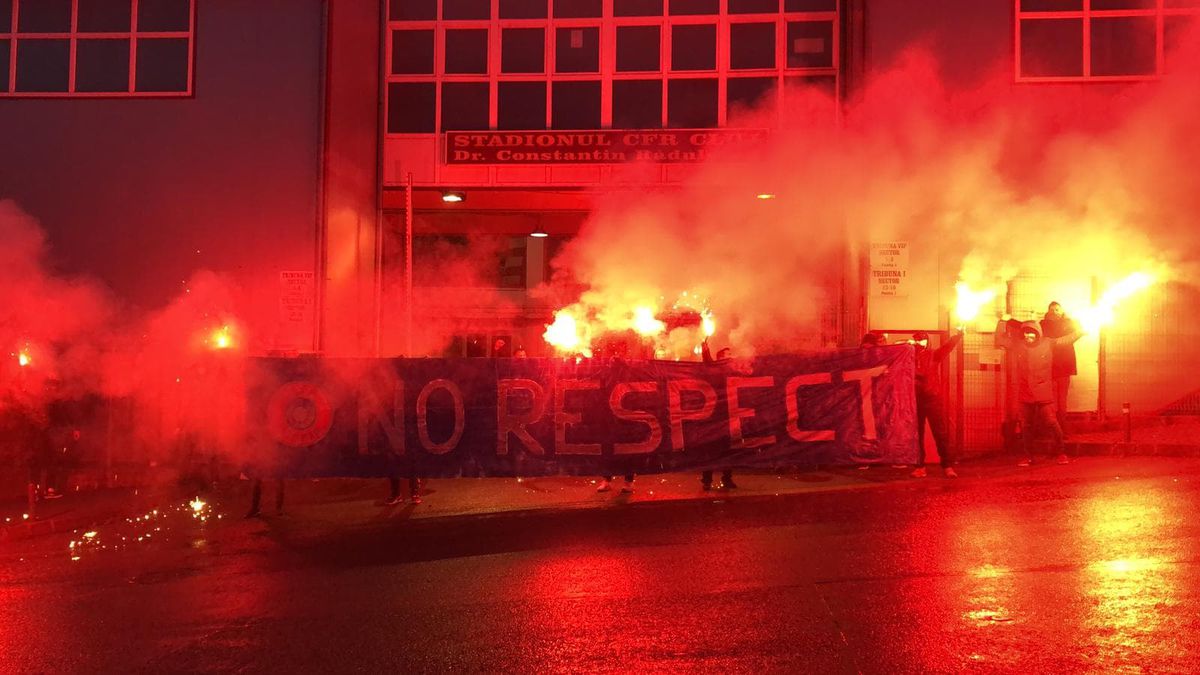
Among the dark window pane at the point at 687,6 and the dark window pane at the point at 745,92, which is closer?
the dark window pane at the point at 745,92

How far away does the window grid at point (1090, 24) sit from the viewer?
10.7 metres

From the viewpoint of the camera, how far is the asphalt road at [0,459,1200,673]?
433cm

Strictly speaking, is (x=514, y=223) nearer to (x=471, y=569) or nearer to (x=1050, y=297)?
(x=1050, y=297)

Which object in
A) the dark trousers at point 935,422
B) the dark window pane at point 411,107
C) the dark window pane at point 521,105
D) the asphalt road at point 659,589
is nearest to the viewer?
the asphalt road at point 659,589

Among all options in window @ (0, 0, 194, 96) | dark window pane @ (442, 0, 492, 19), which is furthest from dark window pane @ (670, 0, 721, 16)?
window @ (0, 0, 194, 96)

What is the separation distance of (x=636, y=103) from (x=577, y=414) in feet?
16.7

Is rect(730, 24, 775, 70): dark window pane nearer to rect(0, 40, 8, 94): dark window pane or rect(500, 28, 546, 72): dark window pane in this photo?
rect(500, 28, 546, 72): dark window pane

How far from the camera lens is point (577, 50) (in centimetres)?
1224

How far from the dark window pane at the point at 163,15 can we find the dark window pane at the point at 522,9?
3952 mm

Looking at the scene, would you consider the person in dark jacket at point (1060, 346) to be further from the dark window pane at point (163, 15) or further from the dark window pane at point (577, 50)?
the dark window pane at point (163, 15)

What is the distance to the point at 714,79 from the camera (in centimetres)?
1199

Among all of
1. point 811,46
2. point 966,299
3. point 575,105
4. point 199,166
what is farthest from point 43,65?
point 966,299

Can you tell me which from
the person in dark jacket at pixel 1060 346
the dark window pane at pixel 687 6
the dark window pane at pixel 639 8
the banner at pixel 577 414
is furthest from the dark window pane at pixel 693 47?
the person in dark jacket at pixel 1060 346

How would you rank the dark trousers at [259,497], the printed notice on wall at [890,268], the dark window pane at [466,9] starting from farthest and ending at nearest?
the dark window pane at [466,9] < the printed notice on wall at [890,268] < the dark trousers at [259,497]
